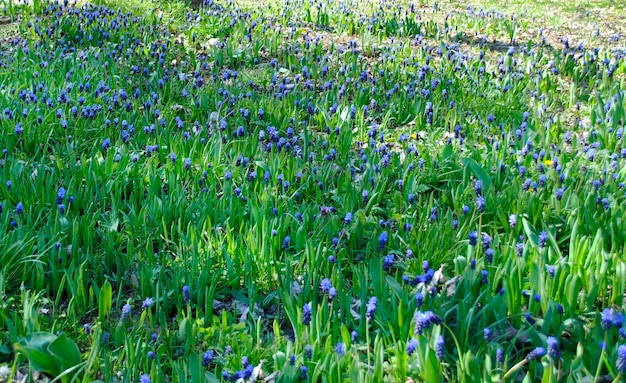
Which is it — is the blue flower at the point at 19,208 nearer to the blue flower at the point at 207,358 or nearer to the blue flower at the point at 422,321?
the blue flower at the point at 207,358

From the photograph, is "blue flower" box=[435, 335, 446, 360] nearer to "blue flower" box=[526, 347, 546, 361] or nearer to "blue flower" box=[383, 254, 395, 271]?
"blue flower" box=[526, 347, 546, 361]

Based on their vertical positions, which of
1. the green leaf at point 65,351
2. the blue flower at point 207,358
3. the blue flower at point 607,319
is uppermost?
the blue flower at point 607,319

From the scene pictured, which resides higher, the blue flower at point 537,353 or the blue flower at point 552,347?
the blue flower at point 552,347

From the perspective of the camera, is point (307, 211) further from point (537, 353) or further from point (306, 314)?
point (537, 353)

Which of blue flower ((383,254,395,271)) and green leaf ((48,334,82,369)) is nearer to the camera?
green leaf ((48,334,82,369))

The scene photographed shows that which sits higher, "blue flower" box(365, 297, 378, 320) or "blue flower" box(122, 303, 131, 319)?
"blue flower" box(365, 297, 378, 320)

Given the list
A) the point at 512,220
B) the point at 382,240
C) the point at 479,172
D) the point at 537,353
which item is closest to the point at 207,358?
the point at 382,240

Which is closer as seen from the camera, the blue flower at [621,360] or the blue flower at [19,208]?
the blue flower at [621,360]

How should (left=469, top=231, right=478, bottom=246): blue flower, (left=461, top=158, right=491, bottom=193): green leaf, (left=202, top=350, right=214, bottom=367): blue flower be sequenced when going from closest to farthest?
(left=202, top=350, right=214, bottom=367): blue flower < (left=469, top=231, right=478, bottom=246): blue flower < (left=461, top=158, right=491, bottom=193): green leaf

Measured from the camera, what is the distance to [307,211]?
139 inches

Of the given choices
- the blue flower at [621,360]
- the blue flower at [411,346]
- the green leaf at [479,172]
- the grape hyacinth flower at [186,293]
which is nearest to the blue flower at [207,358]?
the grape hyacinth flower at [186,293]

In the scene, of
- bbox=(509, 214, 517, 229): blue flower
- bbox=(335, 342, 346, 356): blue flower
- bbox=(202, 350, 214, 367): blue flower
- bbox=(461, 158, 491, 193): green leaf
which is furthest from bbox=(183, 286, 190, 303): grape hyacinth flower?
bbox=(461, 158, 491, 193): green leaf

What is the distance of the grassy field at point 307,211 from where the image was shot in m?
2.46

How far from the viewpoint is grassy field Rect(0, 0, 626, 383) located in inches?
96.9
